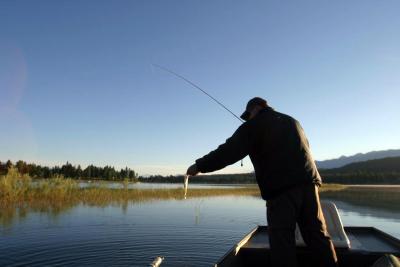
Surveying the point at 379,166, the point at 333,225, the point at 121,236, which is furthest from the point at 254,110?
the point at 379,166

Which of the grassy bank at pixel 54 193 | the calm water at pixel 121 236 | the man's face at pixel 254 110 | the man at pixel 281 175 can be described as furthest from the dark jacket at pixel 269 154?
the grassy bank at pixel 54 193

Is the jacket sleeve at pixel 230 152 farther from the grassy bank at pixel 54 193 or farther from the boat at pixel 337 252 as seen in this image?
the grassy bank at pixel 54 193

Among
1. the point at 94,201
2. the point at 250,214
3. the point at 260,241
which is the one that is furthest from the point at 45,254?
the point at 94,201

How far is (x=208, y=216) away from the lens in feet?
69.1

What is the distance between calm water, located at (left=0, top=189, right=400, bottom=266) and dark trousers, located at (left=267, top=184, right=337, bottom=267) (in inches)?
230

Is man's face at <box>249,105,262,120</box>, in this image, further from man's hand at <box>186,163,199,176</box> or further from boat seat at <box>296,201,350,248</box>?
boat seat at <box>296,201,350,248</box>

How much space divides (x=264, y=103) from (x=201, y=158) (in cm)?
104

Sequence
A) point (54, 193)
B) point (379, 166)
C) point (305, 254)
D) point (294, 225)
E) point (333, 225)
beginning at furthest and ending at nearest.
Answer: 1. point (379, 166)
2. point (54, 193)
3. point (333, 225)
4. point (305, 254)
5. point (294, 225)

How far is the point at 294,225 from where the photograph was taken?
473cm

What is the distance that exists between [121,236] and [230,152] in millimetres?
10581

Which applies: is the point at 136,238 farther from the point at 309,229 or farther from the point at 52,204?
the point at 52,204

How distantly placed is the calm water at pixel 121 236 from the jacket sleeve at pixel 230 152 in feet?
20.4

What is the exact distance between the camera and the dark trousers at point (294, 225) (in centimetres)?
470

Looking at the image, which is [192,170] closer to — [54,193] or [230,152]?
[230,152]
